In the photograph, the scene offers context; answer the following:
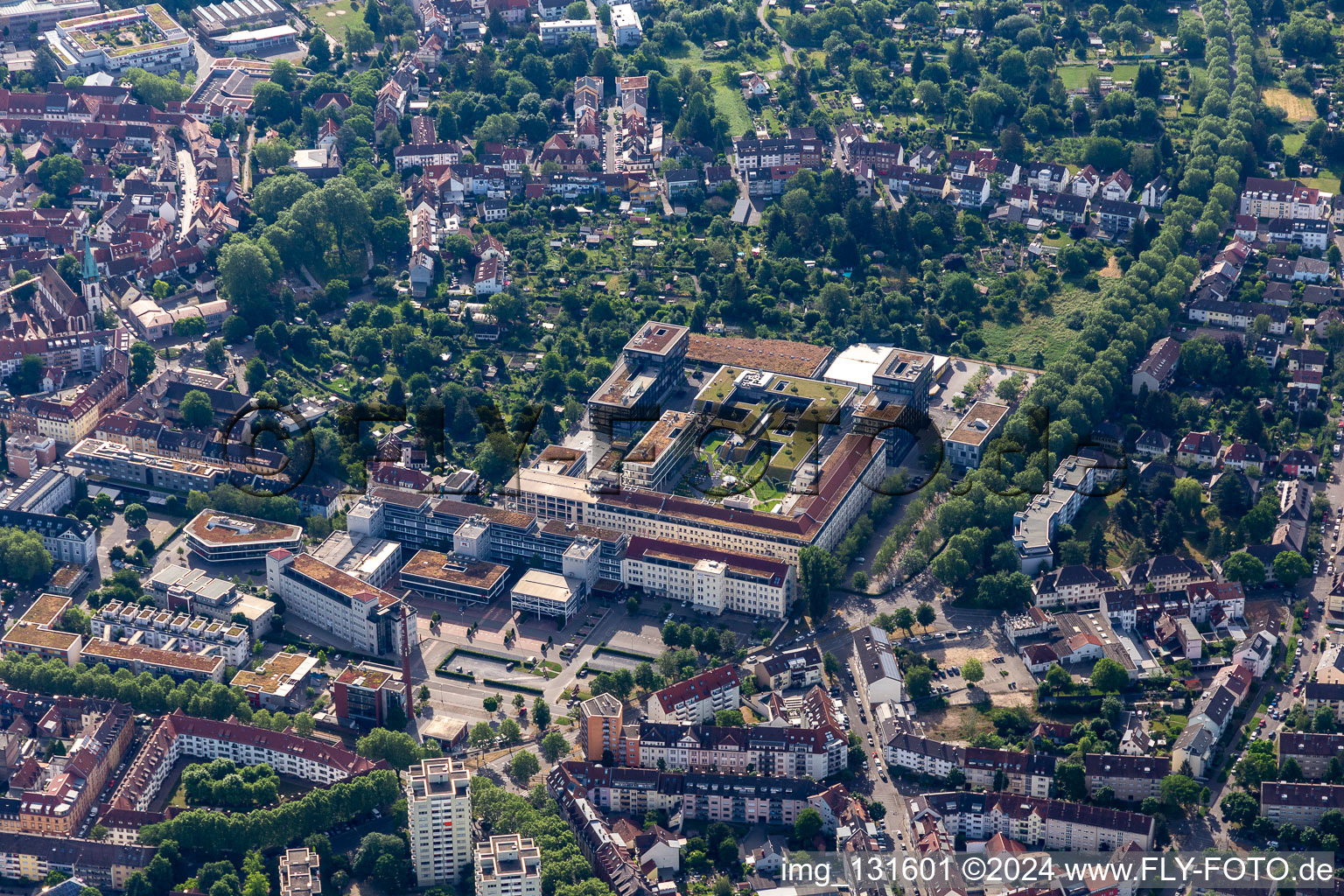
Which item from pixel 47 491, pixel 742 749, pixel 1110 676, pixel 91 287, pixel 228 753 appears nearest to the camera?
pixel 742 749

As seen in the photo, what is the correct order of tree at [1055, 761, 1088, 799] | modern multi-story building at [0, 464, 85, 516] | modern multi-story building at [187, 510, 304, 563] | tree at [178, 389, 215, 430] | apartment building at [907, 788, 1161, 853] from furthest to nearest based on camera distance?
tree at [178, 389, 215, 430] < modern multi-story building at [0, 464, 85, 516] < modern multi-story building at [187, 510, 304, 563] < tree at [1055, 761, 1088, 799] < apartment building at [907, 788, 1161, 853]

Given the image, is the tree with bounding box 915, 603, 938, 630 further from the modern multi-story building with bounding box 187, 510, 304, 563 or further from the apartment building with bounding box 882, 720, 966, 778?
the modern multi-story building with bounding box 187, 510, 304, 563

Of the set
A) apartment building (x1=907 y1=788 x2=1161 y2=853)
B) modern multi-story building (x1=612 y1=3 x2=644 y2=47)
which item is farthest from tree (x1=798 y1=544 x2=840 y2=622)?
modern multi-story building (x1=612 y1=3 x2=644 y2=47)

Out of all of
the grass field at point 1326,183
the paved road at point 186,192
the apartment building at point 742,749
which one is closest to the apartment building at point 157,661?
the apartment building at point 742,749

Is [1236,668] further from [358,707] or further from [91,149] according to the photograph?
[91,149]

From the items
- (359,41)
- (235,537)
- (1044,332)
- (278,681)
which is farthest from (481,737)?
(359,41)

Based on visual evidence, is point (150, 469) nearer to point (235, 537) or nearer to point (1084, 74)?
point (235, 537)

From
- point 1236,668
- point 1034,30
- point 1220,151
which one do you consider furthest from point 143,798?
point 1034,30
